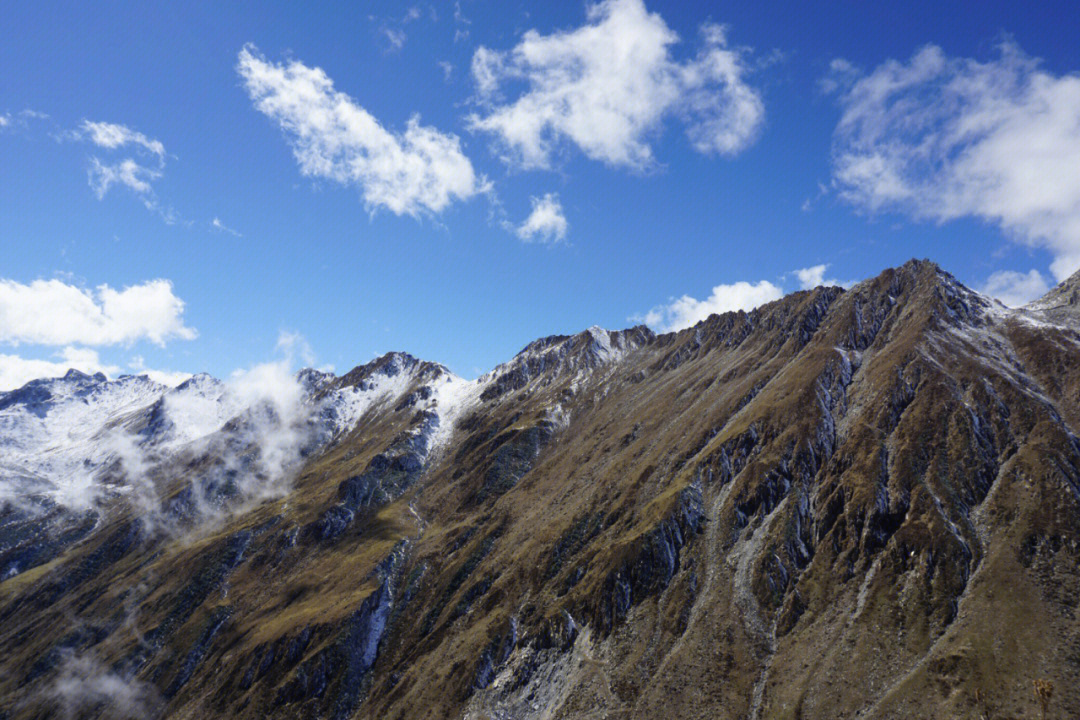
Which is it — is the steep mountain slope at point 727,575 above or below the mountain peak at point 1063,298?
below

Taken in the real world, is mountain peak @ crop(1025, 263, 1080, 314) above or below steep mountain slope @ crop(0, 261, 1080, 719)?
above

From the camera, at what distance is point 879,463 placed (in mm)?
115562

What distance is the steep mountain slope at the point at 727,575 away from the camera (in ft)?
275

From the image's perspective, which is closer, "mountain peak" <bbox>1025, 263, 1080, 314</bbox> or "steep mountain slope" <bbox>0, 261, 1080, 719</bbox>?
"steep mountain slope" <bbox>0, 261, 1080, 719</bbox>

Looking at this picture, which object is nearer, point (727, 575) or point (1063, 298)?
point (727, 575)

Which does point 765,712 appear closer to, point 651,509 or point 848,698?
point 848,698

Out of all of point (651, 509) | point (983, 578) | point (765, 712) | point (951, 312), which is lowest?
point (765, 712)

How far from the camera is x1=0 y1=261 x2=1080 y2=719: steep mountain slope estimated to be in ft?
275

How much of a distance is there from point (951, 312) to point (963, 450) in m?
75.0

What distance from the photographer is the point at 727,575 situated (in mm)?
109188

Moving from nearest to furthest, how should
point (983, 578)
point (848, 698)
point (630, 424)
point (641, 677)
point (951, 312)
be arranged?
point (848, 698) → point (983, 578) → point (641, 677) → point (951, 312) → point (630, 424)

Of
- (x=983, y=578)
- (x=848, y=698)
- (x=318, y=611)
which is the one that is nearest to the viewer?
(x=848, y=698)

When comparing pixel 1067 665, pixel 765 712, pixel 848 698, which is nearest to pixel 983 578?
pixel 1067 665

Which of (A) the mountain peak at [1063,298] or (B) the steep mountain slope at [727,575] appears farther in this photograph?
(A) the mountain peak at [1063,298]
